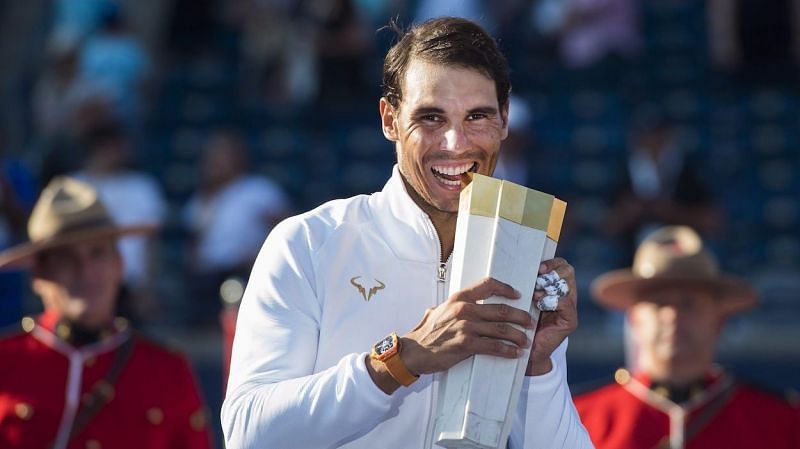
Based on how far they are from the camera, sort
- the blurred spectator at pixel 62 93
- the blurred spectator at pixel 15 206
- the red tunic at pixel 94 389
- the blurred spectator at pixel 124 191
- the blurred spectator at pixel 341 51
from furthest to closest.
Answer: the blurred spectator at pixel 341 51 < the blurred spectator at pixel 62 93 < the blurred spectator at pixel 124 191 < the blurred spectator at pixel 15 206 < the red tunic at pixel 94 389

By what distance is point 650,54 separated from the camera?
14906 mm

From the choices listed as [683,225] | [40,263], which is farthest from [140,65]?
[40,263]

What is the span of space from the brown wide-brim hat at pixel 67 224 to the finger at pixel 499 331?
10.1 ft

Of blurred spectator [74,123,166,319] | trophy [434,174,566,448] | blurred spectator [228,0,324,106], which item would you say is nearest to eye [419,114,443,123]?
trophy [434,174,566,448]

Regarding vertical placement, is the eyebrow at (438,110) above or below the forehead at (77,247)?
above

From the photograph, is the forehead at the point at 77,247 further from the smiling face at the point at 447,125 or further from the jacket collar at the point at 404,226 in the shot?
the smiling face at the point at 447,125

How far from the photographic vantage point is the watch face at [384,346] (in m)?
3.22

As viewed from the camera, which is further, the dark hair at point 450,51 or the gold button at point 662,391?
the gold button at point 662,391

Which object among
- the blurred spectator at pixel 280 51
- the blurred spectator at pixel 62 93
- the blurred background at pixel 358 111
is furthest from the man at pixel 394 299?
the blurred spectator at pixel 280 51

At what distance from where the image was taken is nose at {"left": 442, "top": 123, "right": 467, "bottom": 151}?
11.3 feet

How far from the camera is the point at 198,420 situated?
5688 mm

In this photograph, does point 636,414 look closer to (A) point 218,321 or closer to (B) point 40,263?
(B) point 40,263

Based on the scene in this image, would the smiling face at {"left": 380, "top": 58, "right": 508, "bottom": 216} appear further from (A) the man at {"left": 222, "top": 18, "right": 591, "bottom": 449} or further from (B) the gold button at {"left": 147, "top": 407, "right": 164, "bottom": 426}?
(B) the gold button at {"left": 147, "top": 407, "right": 164, "bottom": 426}

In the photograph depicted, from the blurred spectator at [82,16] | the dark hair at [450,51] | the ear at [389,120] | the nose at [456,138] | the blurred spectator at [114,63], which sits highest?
the blurred spectator at [82,16]
